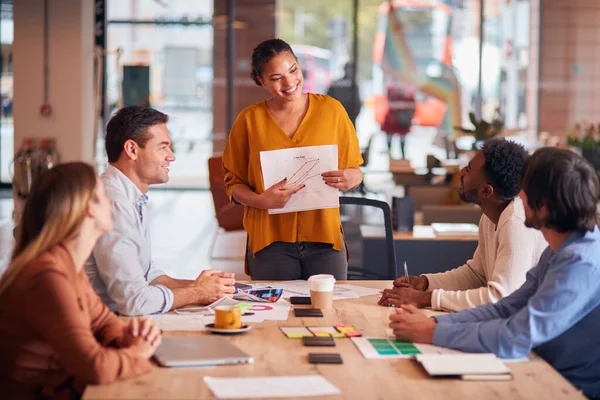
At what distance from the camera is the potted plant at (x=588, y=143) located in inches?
→ 328

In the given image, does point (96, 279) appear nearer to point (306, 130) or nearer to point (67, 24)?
point (306, 130)

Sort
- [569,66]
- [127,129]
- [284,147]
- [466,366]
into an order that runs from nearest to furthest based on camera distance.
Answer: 1. [466,366]
2. [127,129]
3. [284,147]
4. [569,66]

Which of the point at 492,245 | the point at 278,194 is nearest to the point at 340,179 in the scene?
the point at 278,194

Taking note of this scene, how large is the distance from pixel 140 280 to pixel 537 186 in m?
1.24

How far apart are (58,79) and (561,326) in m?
8.32

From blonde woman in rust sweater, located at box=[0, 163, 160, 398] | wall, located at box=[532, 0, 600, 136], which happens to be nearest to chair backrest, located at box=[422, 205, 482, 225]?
blonde woman in rust sweater, located at box=[0, 163, 160, 398]

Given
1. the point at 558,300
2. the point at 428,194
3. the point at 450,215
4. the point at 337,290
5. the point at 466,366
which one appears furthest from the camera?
the point at 428,194

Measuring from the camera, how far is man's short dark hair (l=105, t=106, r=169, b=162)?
304 centimetres

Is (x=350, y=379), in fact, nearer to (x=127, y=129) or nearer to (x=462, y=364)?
(x=462, y=364)

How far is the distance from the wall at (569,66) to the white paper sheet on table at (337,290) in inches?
435

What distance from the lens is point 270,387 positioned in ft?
6.77

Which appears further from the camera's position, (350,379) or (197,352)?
(197,352)

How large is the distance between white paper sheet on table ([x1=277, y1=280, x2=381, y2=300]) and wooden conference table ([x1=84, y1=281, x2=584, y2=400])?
0.64 m

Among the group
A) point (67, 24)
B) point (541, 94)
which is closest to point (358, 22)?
point (541, 94)
